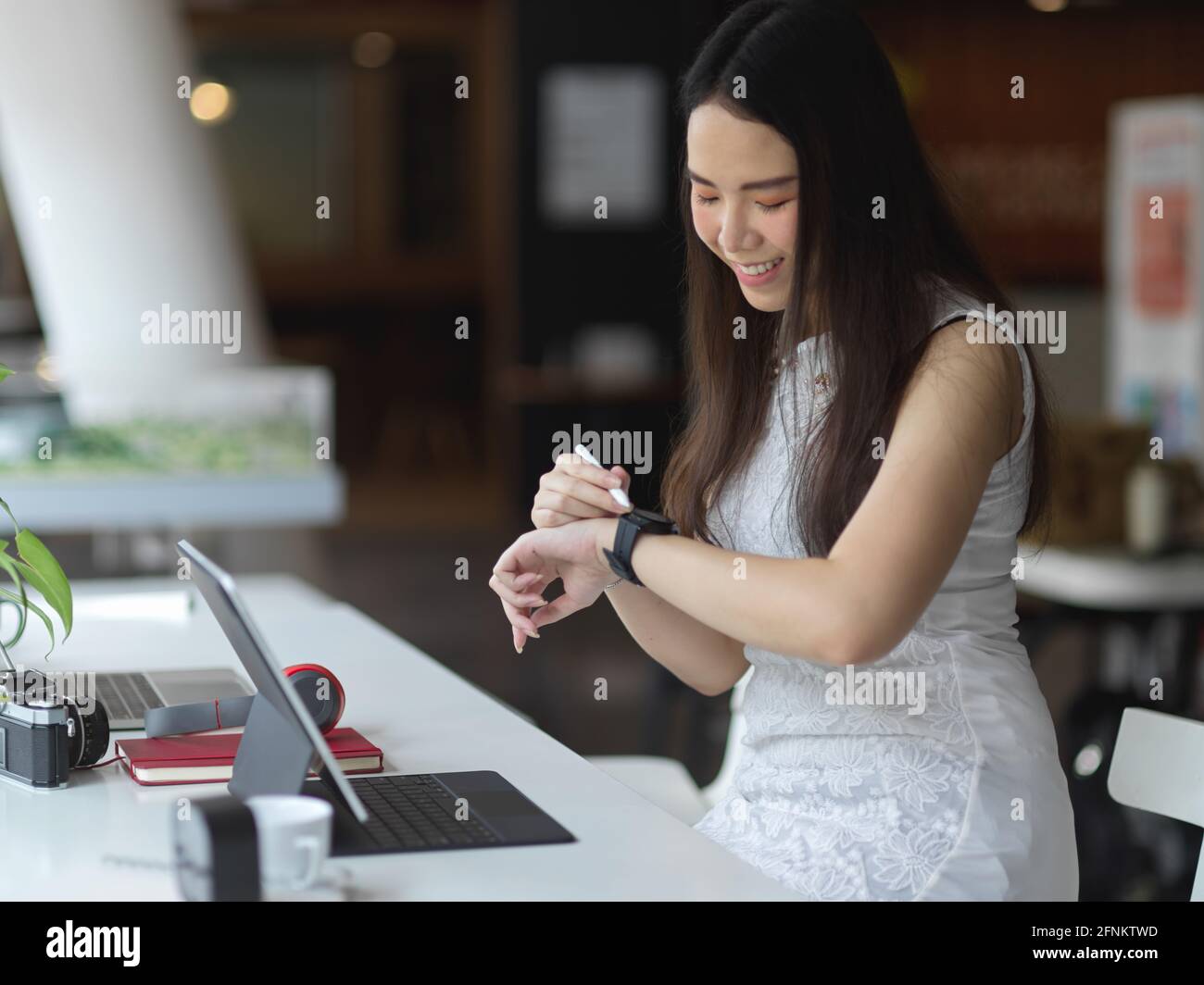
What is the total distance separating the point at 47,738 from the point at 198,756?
0.44 feet

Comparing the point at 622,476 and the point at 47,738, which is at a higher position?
the point at 622,476

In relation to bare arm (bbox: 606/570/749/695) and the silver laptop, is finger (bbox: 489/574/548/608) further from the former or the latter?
the silver laptop

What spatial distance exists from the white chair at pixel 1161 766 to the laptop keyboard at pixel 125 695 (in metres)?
1.02

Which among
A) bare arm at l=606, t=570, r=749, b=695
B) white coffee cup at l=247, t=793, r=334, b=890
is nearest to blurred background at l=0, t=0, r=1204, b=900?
bare arm at l=606, t=570, r=749, b=695

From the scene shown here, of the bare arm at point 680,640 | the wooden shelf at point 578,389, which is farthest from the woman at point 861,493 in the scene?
the wooden shelf at point 578,389

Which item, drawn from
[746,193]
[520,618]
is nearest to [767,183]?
[746,193]

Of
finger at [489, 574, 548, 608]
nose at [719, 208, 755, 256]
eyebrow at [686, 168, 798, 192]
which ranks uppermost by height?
eyebrow at [686, 168, 798, 192]

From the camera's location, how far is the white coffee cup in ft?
3.52

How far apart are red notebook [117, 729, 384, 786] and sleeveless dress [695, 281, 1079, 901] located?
383mm

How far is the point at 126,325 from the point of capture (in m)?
5.99

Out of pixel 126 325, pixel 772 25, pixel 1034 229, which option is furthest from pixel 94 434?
pixel 1034 229

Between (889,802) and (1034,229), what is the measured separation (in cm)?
980

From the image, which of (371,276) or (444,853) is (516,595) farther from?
(371,276)

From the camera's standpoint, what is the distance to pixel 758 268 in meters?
1.54
